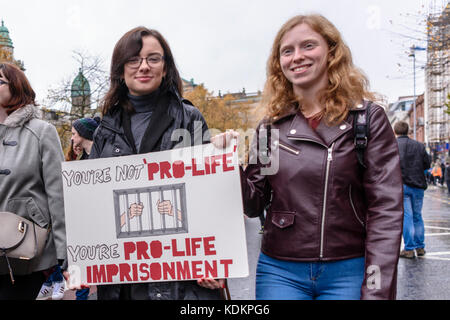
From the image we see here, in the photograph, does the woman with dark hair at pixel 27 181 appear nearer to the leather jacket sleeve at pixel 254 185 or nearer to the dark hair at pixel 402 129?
the leather jacket sleeve at pixel 254 185

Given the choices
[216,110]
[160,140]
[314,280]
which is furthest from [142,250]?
[216,110]

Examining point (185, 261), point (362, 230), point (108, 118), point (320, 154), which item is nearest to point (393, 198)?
point (362, 230)

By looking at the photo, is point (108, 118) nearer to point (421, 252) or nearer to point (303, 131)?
point (303, 131)

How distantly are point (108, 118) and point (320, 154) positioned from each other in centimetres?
110

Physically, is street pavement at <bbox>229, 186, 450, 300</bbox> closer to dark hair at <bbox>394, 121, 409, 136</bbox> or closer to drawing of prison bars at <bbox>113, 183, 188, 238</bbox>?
dark hair at <bbox>394, 121, 409, 136</bbox>

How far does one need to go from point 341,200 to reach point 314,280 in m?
0.37

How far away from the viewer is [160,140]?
2.41 metres

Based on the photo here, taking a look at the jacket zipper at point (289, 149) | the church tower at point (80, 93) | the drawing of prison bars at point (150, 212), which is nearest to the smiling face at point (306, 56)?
the jacket zipper at point (289, 149)

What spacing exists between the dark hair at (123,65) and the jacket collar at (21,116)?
22.9 inches

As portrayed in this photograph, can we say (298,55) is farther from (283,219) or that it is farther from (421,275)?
(421,275)

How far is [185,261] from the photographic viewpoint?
2.29m

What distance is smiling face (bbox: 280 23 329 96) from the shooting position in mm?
2281

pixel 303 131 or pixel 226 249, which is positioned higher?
pixel 303 131
